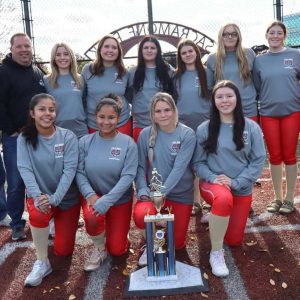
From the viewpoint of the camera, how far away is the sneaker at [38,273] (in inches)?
116

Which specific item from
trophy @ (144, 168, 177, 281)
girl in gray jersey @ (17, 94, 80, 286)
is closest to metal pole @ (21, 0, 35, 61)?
girl in gray jersey @ (17, 94, 80, 286)

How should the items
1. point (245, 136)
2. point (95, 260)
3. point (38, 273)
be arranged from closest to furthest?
1. point (38, 273)
2. point (95, 260)
3. point (245, 136)

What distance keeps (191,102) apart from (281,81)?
94 centimetres

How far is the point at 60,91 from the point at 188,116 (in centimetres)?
130

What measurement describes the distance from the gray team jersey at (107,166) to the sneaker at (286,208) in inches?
74.4

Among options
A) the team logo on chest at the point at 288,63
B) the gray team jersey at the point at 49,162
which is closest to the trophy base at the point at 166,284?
the gray team jersey at the point at 49,162

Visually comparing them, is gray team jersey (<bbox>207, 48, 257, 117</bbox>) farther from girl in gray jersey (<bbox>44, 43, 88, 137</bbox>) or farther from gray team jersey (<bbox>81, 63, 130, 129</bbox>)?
girl in gray jersey (<bbox>44, 43, 88, 137</bbox>)

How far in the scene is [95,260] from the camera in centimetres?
322

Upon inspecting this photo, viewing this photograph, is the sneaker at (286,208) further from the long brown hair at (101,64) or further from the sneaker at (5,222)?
the sneaker at (5,222)

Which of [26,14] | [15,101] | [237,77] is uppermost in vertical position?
[26,14]

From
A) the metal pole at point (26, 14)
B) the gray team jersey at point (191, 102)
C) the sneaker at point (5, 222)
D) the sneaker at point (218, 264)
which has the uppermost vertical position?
the metal pole at point (26, 14)

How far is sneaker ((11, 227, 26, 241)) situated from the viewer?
12.8 ft

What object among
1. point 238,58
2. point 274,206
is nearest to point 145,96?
point 238,58

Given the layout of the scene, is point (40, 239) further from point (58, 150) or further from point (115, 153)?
point (115, 153)
